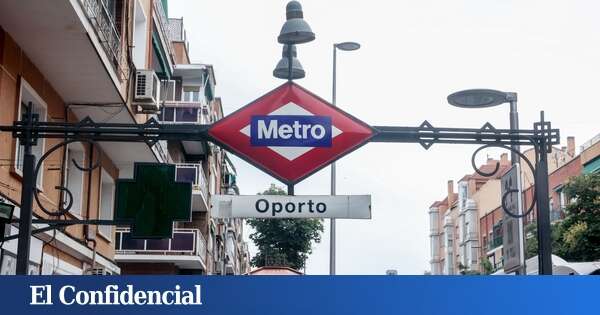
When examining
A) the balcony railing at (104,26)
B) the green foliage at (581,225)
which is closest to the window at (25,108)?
the balcony railing at (104,26)

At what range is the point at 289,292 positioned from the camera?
403 cm

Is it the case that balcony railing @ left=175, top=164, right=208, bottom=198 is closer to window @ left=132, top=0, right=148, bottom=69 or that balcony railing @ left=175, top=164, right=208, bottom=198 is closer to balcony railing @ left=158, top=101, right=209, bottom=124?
balcony railing @ left=158, top=101, right=209, bottom=124

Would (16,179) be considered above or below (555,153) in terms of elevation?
below

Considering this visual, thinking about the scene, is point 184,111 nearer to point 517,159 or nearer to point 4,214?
point 4,214

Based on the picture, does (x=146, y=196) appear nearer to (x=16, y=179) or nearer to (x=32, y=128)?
(x=32, y=128)

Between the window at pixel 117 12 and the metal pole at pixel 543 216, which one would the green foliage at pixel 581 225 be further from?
the metal pole at pixel 543 216

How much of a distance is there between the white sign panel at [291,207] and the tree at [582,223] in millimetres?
18709

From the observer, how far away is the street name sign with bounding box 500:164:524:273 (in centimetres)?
957

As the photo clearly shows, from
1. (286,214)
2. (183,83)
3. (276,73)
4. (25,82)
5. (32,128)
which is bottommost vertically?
(286,214)

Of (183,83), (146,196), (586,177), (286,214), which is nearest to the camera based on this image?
(286,214)

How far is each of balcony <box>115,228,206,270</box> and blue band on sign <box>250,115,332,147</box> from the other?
93.1 ft

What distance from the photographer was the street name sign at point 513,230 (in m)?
9.57

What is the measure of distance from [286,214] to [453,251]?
88469 mm

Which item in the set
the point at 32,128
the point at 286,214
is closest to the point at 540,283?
the point at 286,214
